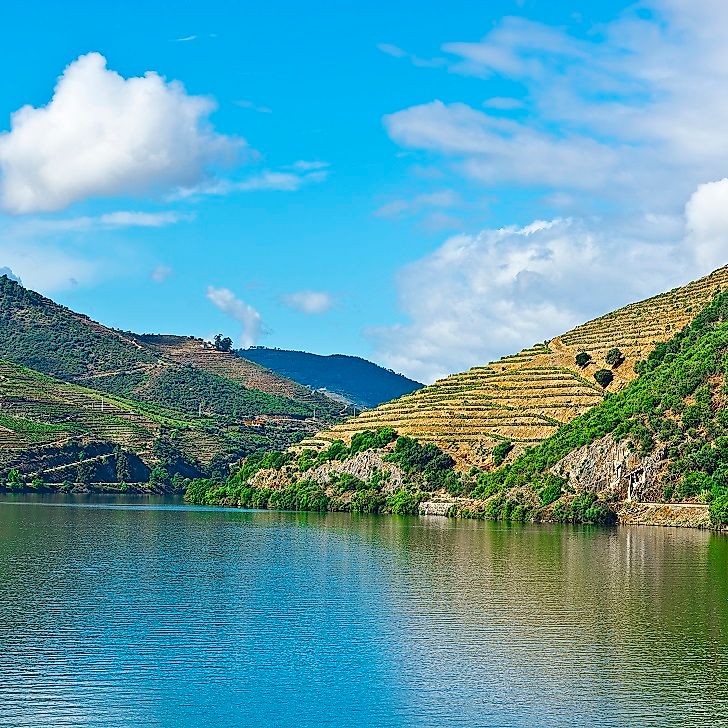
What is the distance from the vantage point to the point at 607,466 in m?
128

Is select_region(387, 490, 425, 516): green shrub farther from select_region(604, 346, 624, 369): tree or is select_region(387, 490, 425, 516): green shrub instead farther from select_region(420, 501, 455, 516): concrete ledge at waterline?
select_region(604, 346, 624, 369): tree

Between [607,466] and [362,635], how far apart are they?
260 ft

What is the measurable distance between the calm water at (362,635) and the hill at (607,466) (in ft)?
93.7

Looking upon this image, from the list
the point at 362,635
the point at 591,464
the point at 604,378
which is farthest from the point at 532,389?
the point at 362,635

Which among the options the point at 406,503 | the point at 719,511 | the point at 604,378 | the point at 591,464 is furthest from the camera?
the point at 604,378

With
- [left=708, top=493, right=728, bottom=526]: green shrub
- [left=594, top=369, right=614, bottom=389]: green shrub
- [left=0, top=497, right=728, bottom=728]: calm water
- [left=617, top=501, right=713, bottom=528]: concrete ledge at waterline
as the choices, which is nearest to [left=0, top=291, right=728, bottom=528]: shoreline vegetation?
[left=708, top=493, right=728, bottom=526]: green shrub

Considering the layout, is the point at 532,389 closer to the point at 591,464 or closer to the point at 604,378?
the point at 604,378

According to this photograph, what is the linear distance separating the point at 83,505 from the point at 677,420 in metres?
83.6

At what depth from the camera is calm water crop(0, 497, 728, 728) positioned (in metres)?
40.7

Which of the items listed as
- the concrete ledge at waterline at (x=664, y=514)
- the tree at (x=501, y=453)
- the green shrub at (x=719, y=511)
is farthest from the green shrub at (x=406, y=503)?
the green shrub at (x=719, y=511)

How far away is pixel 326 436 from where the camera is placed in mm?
170500

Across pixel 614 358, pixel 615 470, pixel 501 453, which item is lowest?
pixel 615 470

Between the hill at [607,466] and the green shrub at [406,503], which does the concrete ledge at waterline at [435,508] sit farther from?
the green shrub at [406,503]

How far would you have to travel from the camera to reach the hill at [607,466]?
123188 mm
